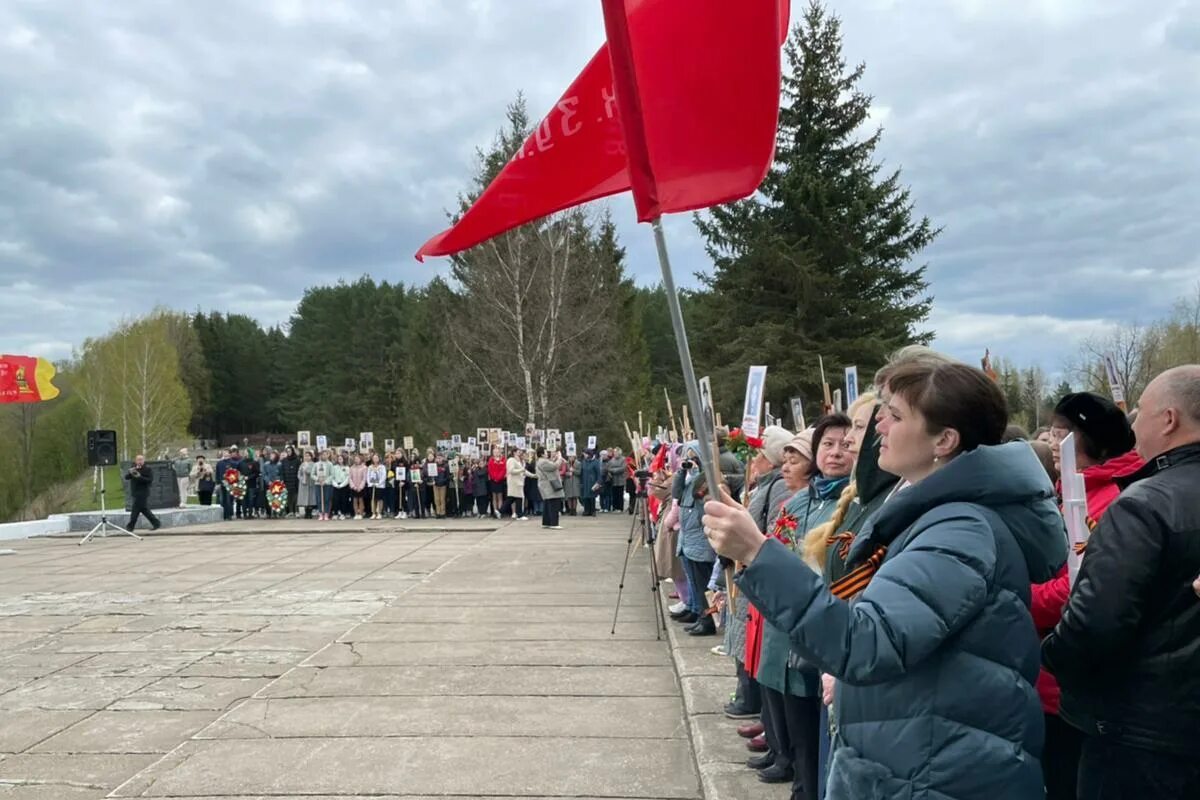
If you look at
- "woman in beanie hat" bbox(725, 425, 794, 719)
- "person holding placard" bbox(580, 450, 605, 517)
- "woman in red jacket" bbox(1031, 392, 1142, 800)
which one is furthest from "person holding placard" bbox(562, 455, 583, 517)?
"woman in red jacket" bbox(1031, 392, 1142, 800)

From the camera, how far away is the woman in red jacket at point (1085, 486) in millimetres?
2781

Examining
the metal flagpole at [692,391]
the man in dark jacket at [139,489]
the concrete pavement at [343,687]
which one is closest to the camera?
the metal flagpole at [692,391]

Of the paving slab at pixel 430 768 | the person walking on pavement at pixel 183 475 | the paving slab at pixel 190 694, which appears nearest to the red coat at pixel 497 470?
the person walking on pavement at pixel 183 475

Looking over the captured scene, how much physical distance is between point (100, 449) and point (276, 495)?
542 cm

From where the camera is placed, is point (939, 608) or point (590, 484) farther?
point (590, 484)

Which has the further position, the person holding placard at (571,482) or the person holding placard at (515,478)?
the person holding placard at (571,482)

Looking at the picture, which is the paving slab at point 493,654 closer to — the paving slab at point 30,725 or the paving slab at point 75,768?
the paving slab at point 30,725

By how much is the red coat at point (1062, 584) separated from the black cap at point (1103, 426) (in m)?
0.06

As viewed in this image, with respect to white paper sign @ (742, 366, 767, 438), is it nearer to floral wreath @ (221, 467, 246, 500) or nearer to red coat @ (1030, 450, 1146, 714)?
red coat @ (1030, 450, 1146, 714)

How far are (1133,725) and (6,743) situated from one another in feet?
→ 20.4

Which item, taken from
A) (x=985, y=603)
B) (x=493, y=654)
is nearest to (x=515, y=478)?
(x=493, y=654)

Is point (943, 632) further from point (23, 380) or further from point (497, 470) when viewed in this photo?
point (23, 380)

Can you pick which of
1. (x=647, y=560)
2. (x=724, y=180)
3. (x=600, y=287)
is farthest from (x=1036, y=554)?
(x=600, y=287)

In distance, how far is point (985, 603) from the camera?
190cm
